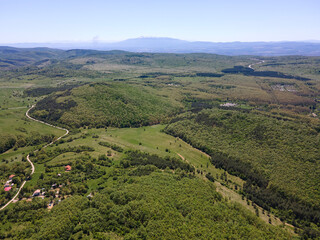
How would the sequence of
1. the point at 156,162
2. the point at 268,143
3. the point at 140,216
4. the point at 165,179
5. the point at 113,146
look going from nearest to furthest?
1. the point at 140,216
2. the point at 165,179
3. the point at 156,162
4. the point at 268,143
5. the point at 113,146

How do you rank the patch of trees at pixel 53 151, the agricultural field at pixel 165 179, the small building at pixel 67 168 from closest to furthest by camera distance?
the agricultural field at pixel 165 179 → the small building at pixel 67 168 → the patch of trees at pixel 53 151

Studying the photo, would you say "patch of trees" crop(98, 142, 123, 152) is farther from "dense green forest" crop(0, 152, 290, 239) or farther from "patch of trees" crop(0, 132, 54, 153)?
"dense green forest" crop(0, 152, 290, 239)

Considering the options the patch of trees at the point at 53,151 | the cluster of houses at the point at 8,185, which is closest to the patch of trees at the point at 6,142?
the patch of trees at the point at 53,151

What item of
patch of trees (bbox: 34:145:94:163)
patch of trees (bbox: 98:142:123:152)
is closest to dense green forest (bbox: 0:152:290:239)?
patch of trees (bbox: 34:145:94:163)

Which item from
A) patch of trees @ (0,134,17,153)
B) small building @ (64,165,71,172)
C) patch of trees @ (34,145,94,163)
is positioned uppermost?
patch of trees @ (0,134,17,153)

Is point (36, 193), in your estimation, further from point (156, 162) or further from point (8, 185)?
point (156, 162)

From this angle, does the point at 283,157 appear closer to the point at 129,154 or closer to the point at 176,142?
the point at 176,142

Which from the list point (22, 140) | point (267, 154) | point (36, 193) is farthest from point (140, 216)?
point (22, 140)

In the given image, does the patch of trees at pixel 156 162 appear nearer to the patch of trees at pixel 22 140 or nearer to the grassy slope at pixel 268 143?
the grassy slope at pixel 268 143
